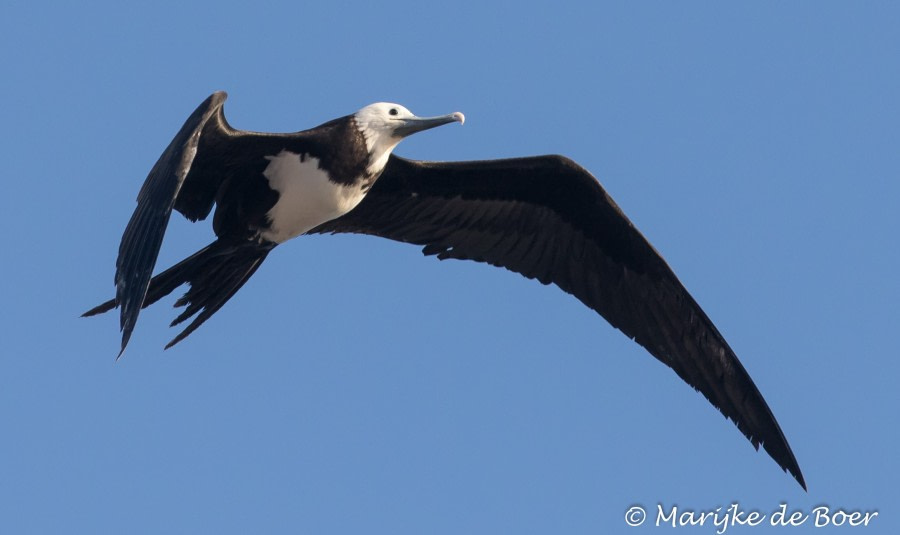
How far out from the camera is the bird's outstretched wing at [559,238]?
9.92 metres

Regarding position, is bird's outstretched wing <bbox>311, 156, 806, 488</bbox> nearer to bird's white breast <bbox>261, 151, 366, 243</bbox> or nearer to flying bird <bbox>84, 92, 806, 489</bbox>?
flying bird <bbox>84, 92, 806, 489</bbox>

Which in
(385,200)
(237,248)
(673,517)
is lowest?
(673,517)

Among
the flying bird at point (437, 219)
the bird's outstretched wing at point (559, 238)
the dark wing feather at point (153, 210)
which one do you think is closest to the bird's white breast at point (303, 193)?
the flying bird at point (437, 219)

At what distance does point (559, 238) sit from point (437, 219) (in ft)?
2.25

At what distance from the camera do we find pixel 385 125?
9508 millimetres

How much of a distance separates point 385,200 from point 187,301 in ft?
4.22

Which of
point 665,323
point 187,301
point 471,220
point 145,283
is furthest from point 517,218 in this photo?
point 145,283

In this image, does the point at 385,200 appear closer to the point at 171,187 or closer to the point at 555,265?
the point at 555,265

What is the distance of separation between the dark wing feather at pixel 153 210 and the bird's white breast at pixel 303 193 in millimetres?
446

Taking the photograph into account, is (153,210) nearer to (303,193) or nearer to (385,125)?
(303,193)

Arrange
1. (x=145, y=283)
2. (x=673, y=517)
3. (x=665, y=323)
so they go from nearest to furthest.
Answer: (x=145, y=283), (x=673, y=517), (x=665, y=323)

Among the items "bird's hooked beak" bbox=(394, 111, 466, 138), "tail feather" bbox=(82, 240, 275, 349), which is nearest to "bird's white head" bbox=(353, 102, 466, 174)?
"bird's hooked beak" bbox=(394, 111, 466, 138)

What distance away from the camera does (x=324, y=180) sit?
9359mm

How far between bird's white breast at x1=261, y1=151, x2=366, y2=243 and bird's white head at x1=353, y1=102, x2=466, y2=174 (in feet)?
0.69
